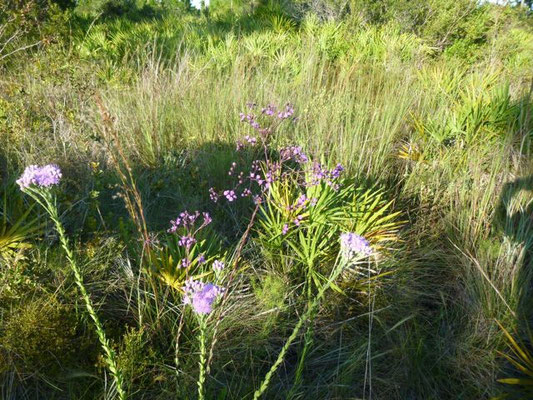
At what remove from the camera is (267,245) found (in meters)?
2.23

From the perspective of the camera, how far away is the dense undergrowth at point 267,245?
5.55 feet

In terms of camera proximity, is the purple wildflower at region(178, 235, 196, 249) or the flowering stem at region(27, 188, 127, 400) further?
the purple wildflower at region(178, 235, 196, 249)

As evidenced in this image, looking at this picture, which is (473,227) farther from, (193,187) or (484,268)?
(193,187)

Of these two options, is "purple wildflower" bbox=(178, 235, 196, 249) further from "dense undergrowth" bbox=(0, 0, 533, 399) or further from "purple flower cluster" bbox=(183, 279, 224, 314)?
"purple flower cluster" bbox=(183, 279, 224, 314)

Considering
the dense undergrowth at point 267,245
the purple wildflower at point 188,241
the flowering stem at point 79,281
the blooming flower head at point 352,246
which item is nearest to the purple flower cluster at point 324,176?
the dense undergrowth at point 267,245

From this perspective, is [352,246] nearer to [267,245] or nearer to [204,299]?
[204,299]

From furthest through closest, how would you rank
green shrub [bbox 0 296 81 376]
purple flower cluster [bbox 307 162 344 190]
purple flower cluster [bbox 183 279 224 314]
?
purple flower cluster [bbox 307 162 344 190], green shrub [bbox 0 296 81 376], purple flower cluster [bbox 183 279 224 314]

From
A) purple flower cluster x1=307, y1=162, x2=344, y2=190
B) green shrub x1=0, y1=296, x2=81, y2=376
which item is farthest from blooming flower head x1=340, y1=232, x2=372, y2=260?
green shrub x1=0, y1=296, x2=81, y2=376

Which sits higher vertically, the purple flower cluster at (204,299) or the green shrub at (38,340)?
the purple flower cluster at (204,299)

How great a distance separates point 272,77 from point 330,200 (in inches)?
104

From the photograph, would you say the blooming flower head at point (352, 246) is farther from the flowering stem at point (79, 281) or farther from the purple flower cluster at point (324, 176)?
the purple flower cluster at point (324, 176)

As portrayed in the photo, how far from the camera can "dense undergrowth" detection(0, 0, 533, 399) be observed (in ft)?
5.55

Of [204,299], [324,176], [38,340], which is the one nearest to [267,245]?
[324,176]

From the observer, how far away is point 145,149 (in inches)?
131
